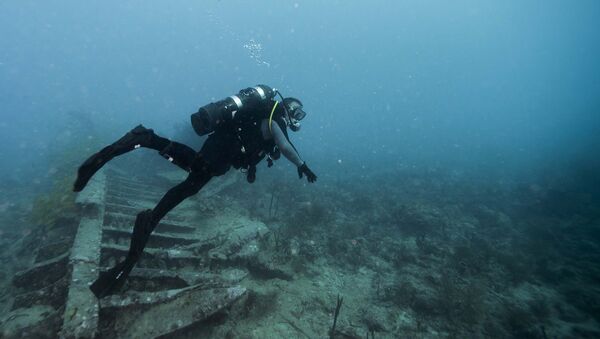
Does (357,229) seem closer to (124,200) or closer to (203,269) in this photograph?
(203,269)

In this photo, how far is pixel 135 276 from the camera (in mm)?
4852

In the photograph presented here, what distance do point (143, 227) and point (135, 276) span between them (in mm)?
1437

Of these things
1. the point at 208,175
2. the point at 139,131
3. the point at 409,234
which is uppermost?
the point at 139,131

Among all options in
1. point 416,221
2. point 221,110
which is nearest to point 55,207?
point 221,110

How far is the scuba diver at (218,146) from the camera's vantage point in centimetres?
396

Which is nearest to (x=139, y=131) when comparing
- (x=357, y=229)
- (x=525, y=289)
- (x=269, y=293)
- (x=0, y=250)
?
(x=269, y=293)

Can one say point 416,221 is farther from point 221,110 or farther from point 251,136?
point 221,110

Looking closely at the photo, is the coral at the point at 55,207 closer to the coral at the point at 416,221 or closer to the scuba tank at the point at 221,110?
the scuba tank at the point at 221,110

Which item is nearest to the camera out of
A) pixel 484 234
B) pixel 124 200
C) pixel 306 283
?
pixel 306 283

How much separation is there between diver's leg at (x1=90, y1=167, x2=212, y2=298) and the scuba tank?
2.41 feet

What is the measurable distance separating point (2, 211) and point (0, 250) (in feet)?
16.5

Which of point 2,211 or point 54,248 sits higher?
point 54,248

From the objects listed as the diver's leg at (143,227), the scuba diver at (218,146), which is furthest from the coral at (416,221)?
the diver's leg at (143,227)

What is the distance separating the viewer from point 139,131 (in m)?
3.68
